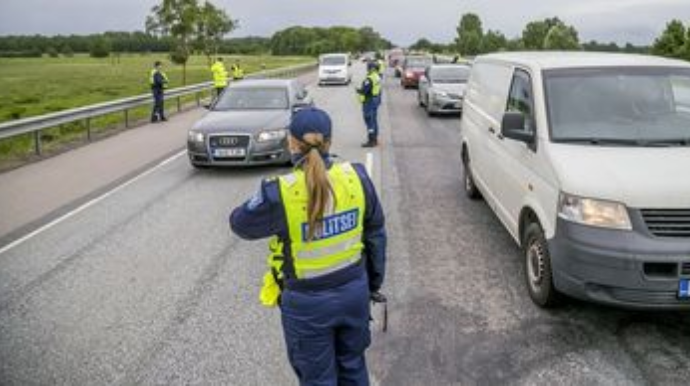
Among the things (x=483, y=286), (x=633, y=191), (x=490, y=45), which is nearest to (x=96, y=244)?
(x=483, y=286)

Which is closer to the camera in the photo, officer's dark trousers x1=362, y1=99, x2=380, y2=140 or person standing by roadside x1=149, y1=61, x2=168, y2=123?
officer's dark trousers x1=362, y1=99, x2=380, y2=140

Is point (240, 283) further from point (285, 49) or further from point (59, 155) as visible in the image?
point (285, 49)

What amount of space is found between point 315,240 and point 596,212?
8.05 ft

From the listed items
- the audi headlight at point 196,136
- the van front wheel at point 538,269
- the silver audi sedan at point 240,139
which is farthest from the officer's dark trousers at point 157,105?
the van front wheel at point 538,269

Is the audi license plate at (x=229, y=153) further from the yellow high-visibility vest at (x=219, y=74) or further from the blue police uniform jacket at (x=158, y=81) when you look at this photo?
the yellow high-visibility vest at (x=219, y=74)

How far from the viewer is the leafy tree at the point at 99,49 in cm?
12725

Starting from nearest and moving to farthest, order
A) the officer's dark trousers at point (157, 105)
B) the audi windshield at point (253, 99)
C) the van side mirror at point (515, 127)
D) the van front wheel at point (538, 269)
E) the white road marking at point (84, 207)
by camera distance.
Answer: the van front wheel at point (538, 269), the van side mirror at point (515, 127), the white road marking at point (84, 207), the audi windshield at point (253, 99), the officer's dark trousers at point (157, 105)

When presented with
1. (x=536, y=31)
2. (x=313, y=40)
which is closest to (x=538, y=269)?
(x=536, y=31)

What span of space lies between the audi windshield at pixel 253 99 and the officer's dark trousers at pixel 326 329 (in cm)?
935

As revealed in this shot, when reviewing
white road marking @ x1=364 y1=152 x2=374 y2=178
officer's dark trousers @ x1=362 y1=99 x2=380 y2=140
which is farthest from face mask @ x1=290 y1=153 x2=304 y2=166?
officer's dark trousers @ x1=362 y1=99 x2=380 y2=140

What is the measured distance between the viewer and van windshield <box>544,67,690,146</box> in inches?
213

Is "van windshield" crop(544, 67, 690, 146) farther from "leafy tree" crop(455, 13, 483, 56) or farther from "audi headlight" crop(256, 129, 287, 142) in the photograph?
"leafy tree" crop(455, 13, 483, 56)

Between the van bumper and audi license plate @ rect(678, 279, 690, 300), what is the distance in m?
0.02

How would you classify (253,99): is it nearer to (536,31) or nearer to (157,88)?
(157,88)
